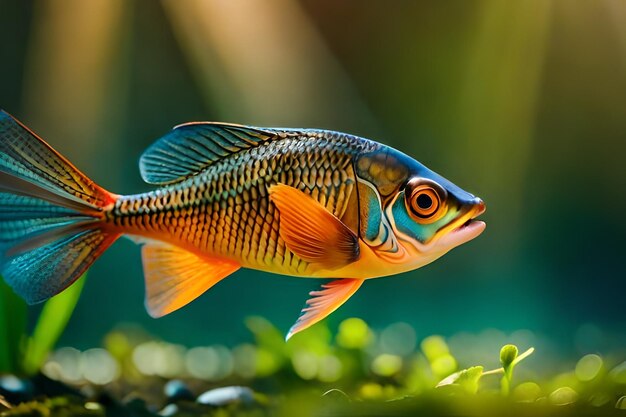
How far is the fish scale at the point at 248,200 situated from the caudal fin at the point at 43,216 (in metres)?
0.07

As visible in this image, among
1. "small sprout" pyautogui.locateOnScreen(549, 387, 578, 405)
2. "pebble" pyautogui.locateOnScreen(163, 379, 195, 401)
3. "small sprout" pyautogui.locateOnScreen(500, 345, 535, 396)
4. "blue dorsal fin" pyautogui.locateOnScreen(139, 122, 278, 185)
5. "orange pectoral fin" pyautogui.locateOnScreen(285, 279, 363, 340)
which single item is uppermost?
"blue dorsal fin" pyautogui.locateOnScreen(139, 122, 278, 185)

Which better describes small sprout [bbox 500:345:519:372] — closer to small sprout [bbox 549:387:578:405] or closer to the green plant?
small sprout [bbox 549:387:578:405]

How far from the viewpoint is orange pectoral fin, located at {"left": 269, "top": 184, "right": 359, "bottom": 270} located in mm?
1041

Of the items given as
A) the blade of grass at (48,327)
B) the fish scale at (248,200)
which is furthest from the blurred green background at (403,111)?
the fish scale at (248,200)

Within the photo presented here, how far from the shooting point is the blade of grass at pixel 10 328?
1.82 metres

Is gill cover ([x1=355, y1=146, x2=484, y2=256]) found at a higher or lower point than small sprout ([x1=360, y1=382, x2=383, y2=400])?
higher

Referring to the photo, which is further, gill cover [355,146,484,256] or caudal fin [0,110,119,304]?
caudal fin [0,110,119,304]

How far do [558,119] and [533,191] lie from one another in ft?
0.91

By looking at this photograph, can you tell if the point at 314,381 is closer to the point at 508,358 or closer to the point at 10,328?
the point at 508,358

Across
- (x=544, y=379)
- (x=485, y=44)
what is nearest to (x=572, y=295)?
(x=544, y=379)

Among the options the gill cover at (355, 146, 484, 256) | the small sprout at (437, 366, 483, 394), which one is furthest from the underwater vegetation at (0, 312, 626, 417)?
the gill cover at (355, 146, 484, 256)

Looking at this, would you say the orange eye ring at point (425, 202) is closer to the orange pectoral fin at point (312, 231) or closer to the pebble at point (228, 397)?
the orange pectoral fin at point (312, 231)

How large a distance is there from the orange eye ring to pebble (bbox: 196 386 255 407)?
68cm

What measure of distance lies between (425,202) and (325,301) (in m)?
0.27
